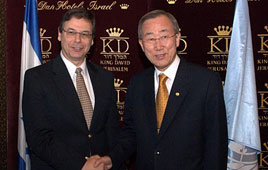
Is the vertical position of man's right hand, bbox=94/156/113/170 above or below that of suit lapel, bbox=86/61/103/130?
below

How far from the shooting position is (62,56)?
8.23ft

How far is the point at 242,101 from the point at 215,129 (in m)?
0.69

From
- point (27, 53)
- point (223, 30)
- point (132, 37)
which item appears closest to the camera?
point (27, 53)

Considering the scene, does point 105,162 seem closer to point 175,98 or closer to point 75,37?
point 175,98

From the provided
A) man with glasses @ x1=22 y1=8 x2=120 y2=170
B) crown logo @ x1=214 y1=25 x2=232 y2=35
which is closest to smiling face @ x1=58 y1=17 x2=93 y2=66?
man with glasses @ x1=22 y1=8 x2=120 y2=170

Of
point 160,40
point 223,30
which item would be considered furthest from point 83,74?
point 223,30

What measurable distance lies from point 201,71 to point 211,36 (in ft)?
5.02

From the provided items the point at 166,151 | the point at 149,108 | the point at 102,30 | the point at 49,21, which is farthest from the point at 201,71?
the point at 49,21

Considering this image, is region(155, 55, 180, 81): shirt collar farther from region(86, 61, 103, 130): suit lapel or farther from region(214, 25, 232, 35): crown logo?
region(214, 25, 232, 35): crown logo

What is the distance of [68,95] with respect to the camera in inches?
92.2

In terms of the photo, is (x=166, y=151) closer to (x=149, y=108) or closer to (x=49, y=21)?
(x=149, y=108)

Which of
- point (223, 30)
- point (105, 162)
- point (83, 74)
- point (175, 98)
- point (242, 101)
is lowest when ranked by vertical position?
point (105, 162)

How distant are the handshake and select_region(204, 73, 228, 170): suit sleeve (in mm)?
720

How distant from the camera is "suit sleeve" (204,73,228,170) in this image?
6.91 ft
